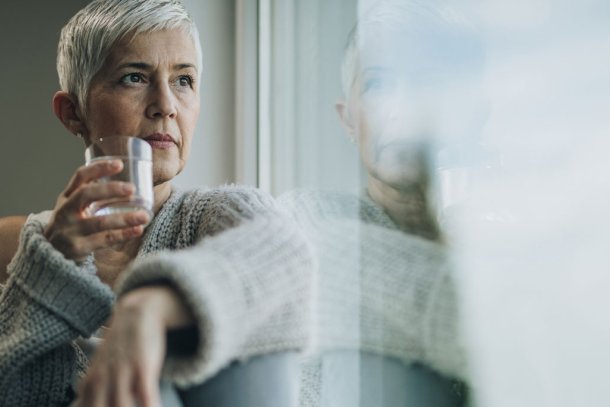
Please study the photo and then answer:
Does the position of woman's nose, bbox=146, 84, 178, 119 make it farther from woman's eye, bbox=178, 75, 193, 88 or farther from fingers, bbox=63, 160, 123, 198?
fingers, bbox=63, 160, 123, 198

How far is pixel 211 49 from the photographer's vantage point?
155 centimetres

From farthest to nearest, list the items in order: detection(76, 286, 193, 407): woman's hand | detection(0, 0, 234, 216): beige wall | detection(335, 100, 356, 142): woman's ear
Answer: detection(0, 0, 234, 216): beige wall < detection(335, 100, 356, 142): woman's ear < detection(76, 286, 193, 407): woman's hand

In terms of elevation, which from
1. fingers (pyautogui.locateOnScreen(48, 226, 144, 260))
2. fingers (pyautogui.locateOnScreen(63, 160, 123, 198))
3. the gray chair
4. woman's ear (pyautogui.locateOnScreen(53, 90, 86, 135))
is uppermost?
woman's ear (pyautogui.locateOnScreen(53, 90, 86, 135))

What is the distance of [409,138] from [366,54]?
16cm

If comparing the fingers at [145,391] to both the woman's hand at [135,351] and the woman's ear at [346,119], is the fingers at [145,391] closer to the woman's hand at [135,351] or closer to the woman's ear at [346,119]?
the woman's hand at [135,351]

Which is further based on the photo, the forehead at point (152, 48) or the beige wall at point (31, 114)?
the beige wall at point (31, 114)

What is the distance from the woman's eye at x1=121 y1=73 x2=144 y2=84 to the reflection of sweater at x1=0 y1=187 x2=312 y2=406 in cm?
22

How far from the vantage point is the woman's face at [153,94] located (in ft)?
3.54

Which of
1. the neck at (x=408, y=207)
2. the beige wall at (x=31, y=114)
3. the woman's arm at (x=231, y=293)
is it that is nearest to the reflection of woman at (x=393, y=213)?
the neck at (x=408, y=207)

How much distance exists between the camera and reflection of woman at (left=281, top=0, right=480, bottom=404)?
0.79 m

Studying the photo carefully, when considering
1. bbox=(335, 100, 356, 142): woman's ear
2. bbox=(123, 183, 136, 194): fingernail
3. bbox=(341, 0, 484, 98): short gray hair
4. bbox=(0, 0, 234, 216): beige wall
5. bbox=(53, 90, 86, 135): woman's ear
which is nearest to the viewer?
bbox=(341, 0, 484, 98): short gray hair

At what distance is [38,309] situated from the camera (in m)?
0.85

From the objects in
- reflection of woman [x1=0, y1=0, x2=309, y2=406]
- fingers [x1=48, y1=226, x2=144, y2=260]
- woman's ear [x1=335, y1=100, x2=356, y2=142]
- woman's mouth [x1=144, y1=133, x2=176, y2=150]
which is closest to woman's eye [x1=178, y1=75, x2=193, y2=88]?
reflection of woman [x1=0, y1=0, x2=309, y2=406]

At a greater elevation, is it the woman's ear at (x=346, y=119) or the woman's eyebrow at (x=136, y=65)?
the woman's eyebrow at (x=136, y=65)
